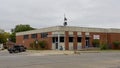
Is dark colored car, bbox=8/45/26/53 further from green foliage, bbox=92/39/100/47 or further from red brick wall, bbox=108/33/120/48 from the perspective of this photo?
red brick wall, bbox=108/33/120/48

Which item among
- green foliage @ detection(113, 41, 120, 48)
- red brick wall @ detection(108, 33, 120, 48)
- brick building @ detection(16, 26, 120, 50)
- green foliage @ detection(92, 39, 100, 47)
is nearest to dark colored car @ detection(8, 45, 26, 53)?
brick building @ detection(16, 26, 120, 50)

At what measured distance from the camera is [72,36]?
68500mm

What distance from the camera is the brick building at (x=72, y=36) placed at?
6681 cm

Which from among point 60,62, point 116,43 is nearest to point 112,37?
point 116,43

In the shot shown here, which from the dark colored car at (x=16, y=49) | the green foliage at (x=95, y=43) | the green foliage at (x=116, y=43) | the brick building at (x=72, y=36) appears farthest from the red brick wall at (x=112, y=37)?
the dark colored car at (x=16, y=49)

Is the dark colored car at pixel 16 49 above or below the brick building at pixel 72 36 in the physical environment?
below

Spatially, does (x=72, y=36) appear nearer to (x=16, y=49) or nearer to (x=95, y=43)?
(x=95, y=43)

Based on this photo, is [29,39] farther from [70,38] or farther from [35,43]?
[70,38]

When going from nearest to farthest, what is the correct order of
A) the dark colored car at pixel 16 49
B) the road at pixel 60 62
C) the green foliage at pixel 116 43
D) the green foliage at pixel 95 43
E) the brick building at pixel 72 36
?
1. the road at pixel 60 62
2. the dark colored car at pixel 16 49
3. the brick building at pixel 72 36
4. the green foliage at pixel 95 43
5. the green foliage at pixel 116 43

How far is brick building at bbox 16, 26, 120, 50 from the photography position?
66812 mm

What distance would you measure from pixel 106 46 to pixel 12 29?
76.7 meters

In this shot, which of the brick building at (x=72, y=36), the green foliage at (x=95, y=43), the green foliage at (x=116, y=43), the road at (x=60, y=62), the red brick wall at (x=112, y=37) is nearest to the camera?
the road at (x=60, y=62)

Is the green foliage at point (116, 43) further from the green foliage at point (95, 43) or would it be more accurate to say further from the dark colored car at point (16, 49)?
the dark colored car at point (16, 49)

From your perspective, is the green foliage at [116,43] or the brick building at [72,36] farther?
the green foliage at [116,43]
